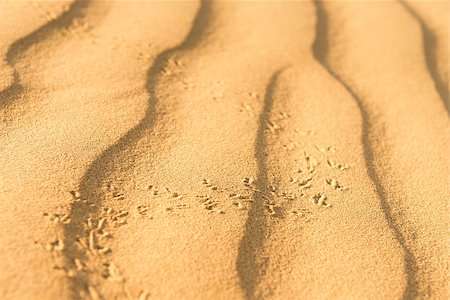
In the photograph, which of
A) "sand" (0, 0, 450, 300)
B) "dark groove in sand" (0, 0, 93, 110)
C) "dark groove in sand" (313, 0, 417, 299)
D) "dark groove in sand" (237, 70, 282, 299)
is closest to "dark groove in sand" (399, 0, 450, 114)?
"sand" (0, 0, 450, 300)

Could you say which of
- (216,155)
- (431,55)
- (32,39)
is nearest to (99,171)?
(216,155)

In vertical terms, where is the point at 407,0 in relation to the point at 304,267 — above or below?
below

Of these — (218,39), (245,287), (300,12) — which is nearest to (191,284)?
(245,287)

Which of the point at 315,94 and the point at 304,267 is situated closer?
the point at 304,267

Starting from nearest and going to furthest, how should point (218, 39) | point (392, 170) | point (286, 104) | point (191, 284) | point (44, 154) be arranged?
point (191, 284)
point (44, 154)
point (392, 170)
point (286, 104)
point (218, 39)

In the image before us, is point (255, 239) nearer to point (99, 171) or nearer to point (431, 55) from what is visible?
point (99, 171)

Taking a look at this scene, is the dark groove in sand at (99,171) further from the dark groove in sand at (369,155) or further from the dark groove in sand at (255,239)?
the dark groove in sand at (369,155)

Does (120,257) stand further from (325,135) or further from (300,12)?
(300,12)

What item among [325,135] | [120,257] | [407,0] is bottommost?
[407,0]

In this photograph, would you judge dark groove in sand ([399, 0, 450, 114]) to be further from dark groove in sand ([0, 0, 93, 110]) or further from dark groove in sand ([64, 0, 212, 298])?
dark groove in sand ([0, 0, 93, 110])
